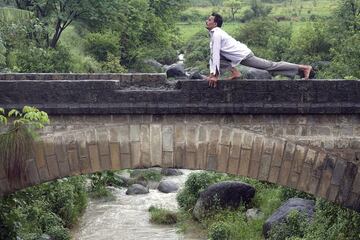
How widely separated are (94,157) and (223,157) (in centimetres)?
178

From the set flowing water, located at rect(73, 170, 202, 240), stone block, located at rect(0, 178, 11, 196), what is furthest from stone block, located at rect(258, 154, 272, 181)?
flowing water, located at rect(73, 170, 202, 240)

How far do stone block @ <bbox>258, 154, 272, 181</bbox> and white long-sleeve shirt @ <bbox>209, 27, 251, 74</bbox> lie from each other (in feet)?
4.49

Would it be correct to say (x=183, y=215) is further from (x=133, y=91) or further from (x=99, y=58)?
(x=99, y=58)

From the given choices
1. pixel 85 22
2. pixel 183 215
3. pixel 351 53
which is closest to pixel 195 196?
pixel 183 215

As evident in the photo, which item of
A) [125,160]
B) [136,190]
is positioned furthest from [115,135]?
[136,190]

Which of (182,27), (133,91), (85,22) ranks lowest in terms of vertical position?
(182,27)

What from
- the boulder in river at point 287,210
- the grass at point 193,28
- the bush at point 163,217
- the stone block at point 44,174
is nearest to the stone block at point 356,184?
the stone block at point 44,174

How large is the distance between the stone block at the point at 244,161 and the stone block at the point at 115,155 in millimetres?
1695

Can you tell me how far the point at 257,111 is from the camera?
9820 millimetres

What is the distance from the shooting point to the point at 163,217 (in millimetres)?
19016

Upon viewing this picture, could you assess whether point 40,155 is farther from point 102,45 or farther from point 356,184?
point 102,45

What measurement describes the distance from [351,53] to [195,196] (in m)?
7.21

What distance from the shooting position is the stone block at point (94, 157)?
9828 millimetres

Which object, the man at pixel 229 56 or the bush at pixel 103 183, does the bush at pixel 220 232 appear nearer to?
the bush at pixel 103 183
